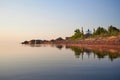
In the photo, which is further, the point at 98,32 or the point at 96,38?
the point at 98,32

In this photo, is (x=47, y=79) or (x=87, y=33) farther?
(x=87, y=33)

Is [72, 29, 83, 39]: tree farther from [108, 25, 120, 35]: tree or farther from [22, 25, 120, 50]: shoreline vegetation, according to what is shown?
[108, 25, 120, 35]: tree

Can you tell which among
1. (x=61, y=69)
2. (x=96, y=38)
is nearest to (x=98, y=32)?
(x=96, y=38)

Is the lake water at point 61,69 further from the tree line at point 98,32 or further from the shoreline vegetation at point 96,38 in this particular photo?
the tree line at point 98,32

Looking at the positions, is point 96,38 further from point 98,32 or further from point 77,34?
point 77,34

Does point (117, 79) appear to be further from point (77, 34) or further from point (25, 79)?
point (77, 34)

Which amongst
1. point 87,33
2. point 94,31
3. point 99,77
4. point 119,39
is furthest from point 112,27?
point 99,77

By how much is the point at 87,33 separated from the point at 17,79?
4185 inches

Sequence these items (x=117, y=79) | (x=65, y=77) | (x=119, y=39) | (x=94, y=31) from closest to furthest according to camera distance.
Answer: (x=117, y=79) → (x=65, y=77) → (x=119, y=39) → (x=94, y=31)

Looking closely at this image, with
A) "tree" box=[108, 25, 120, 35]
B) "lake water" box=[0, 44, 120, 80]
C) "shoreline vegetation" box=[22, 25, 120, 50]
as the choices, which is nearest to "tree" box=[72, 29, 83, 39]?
"shoreline vegetation" box=[22, 25, 120, 50]

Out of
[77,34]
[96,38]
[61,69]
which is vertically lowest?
[61,69]

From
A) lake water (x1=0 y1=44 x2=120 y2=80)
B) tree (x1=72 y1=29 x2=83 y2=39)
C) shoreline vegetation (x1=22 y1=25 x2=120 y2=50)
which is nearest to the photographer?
lake water (x1=0 y1=44 x2=120 y2=80)

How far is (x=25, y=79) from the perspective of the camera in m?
15.6

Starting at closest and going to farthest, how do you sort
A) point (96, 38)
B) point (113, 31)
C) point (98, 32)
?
point (113, 31) → point (96, 38) → point (98, 32)
